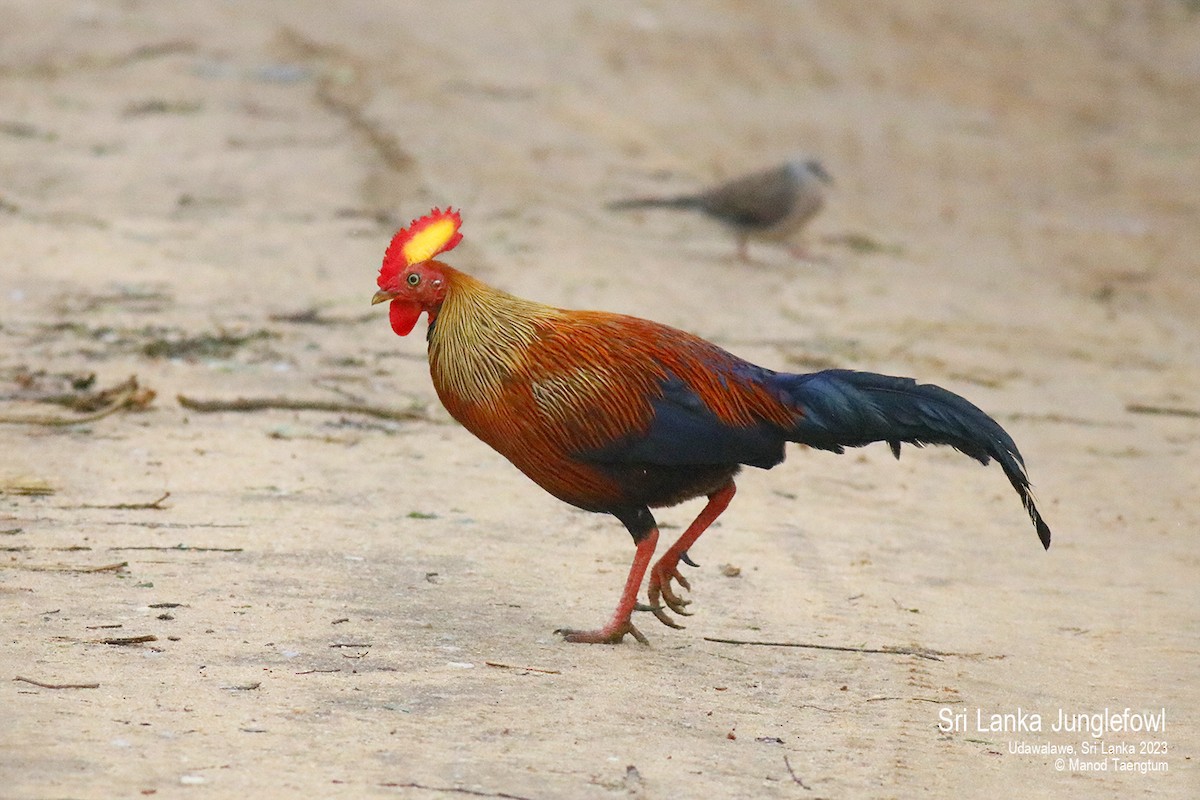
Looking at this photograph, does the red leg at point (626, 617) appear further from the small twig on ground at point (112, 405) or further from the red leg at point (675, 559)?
the small twig on ground at point (112, 405)

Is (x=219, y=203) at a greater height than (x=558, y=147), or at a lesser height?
lesser

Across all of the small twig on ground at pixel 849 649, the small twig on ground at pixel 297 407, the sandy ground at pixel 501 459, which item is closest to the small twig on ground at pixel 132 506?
the sandy ground at pixel 501 459

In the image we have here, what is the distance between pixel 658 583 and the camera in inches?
219

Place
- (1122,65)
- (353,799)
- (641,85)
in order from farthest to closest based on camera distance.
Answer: (1122,65)
(641,85)
(353,799)

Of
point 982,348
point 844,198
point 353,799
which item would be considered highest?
point 844,198

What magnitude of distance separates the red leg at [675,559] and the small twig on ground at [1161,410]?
4.80 metres

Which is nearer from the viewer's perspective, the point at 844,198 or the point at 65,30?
the point at 844,198

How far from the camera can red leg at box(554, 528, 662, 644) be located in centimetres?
530

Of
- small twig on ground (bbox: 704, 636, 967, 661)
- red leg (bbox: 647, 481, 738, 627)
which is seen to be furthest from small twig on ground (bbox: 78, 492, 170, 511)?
small twig on ground (bbox: 704, 636, 967, 661)

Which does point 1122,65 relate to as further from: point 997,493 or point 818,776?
point 818,776

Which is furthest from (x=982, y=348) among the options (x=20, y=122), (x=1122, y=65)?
(x=1122, y=65)

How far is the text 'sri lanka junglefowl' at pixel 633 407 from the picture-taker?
5.20 metres

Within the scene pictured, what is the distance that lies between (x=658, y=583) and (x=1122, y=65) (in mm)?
15359

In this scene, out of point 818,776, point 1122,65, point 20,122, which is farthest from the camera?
point 1122,65
